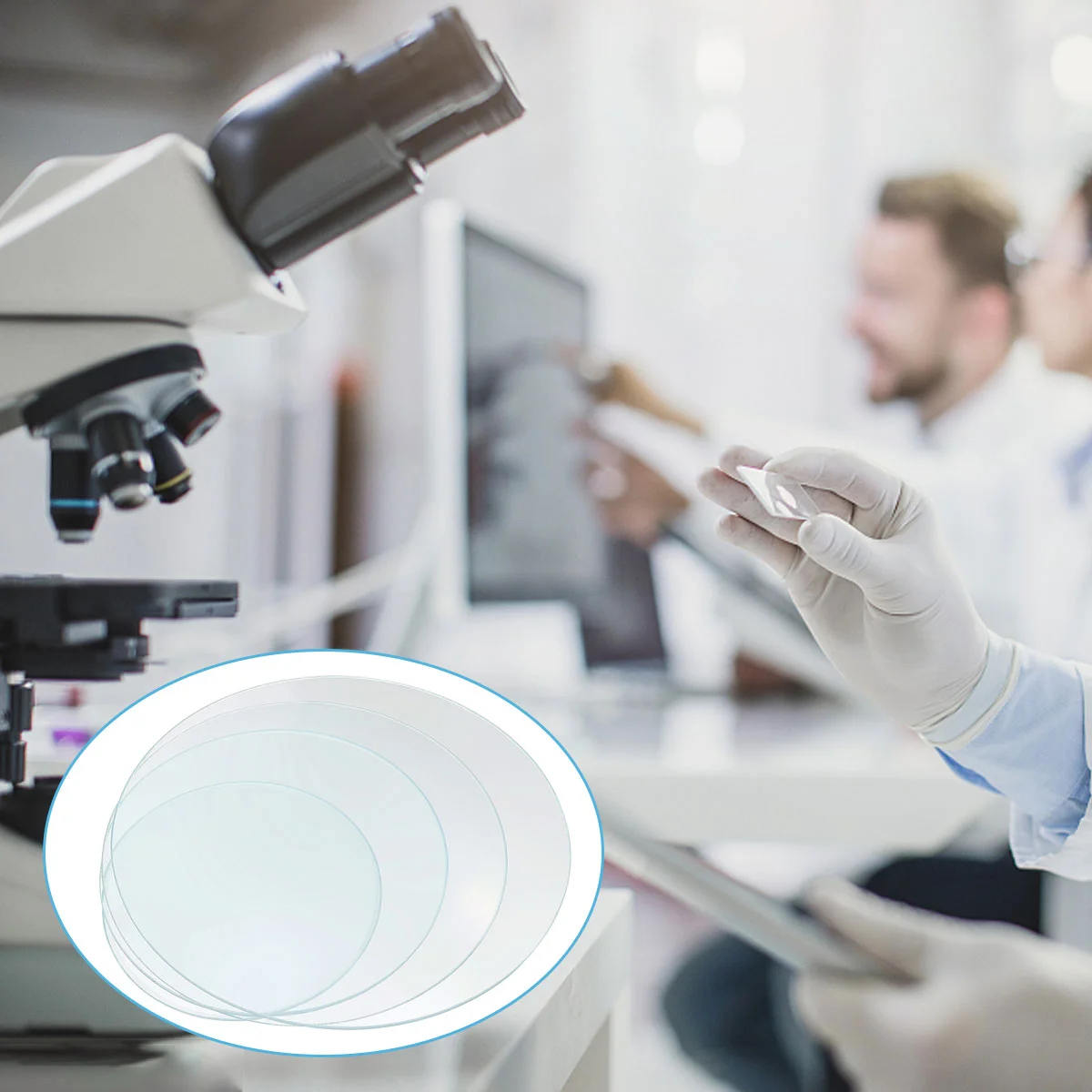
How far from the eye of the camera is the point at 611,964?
1.56 ft

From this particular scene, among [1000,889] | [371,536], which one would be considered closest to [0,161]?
[371,536]

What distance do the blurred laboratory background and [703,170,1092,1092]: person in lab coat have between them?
0.56m

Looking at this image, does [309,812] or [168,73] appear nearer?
[309,812]

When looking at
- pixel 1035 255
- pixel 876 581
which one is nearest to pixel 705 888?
pixel 876 581

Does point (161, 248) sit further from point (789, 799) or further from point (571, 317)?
point (571, 317)

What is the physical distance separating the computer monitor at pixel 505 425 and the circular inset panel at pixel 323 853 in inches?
32.6

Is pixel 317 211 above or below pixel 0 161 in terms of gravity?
below

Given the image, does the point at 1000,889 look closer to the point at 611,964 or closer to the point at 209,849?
the point at 611,964

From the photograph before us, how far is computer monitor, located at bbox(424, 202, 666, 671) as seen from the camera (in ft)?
3.89

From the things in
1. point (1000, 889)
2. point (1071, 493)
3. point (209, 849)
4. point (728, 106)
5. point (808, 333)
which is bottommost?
point (1000, 889)

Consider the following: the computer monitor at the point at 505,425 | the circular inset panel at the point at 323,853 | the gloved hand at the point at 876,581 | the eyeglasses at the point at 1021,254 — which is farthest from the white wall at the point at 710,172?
the circular inset panel at the point at 323,853

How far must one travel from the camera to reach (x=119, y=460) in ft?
1.37

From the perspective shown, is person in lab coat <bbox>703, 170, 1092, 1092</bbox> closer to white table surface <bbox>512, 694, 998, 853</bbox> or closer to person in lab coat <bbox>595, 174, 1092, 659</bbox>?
white table surface <bbox>512, 694, 998, 853</bbox>

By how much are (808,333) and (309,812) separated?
6.09ft
